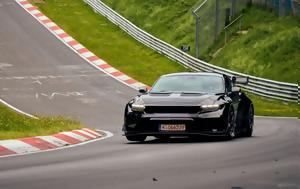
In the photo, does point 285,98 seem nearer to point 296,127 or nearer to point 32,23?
point 296,127

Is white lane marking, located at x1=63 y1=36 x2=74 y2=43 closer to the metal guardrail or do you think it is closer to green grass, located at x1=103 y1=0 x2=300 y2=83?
the metal guardrail

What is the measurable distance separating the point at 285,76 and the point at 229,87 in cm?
1933

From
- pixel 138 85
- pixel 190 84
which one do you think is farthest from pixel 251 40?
pixel 190 84

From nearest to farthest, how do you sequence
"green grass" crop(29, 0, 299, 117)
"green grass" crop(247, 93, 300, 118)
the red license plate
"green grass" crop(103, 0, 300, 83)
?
1. the red license plate
2. "green grass" crop(247, 93, 300, 118)
3. "green grass" crop(103, 0, 300, 83)
4. "green grass" crop(29, 0, 299, 117)

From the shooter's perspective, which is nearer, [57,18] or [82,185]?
[82,185]

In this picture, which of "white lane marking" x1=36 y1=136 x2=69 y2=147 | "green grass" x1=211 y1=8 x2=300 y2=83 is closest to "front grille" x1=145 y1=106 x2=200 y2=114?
"white lane marking" x1=36 y1=136 x2=69 y2=147

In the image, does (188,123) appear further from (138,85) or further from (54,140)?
(138,85)

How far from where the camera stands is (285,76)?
37.0 meters

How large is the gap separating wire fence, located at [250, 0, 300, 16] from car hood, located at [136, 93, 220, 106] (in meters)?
25.1

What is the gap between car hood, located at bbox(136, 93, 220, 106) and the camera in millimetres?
16219

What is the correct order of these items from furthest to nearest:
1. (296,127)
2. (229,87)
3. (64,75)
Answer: (64,75) → (296,127) → (229,87)

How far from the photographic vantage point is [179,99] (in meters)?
16.3

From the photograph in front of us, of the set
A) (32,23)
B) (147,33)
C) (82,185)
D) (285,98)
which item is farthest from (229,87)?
(32,23)

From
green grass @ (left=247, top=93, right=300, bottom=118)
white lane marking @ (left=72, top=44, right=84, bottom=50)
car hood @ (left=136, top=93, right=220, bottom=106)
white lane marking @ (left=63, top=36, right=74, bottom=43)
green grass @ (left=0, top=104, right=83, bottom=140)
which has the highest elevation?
white lane marking @ (left=63, top=36, right=74, bottom=43)
